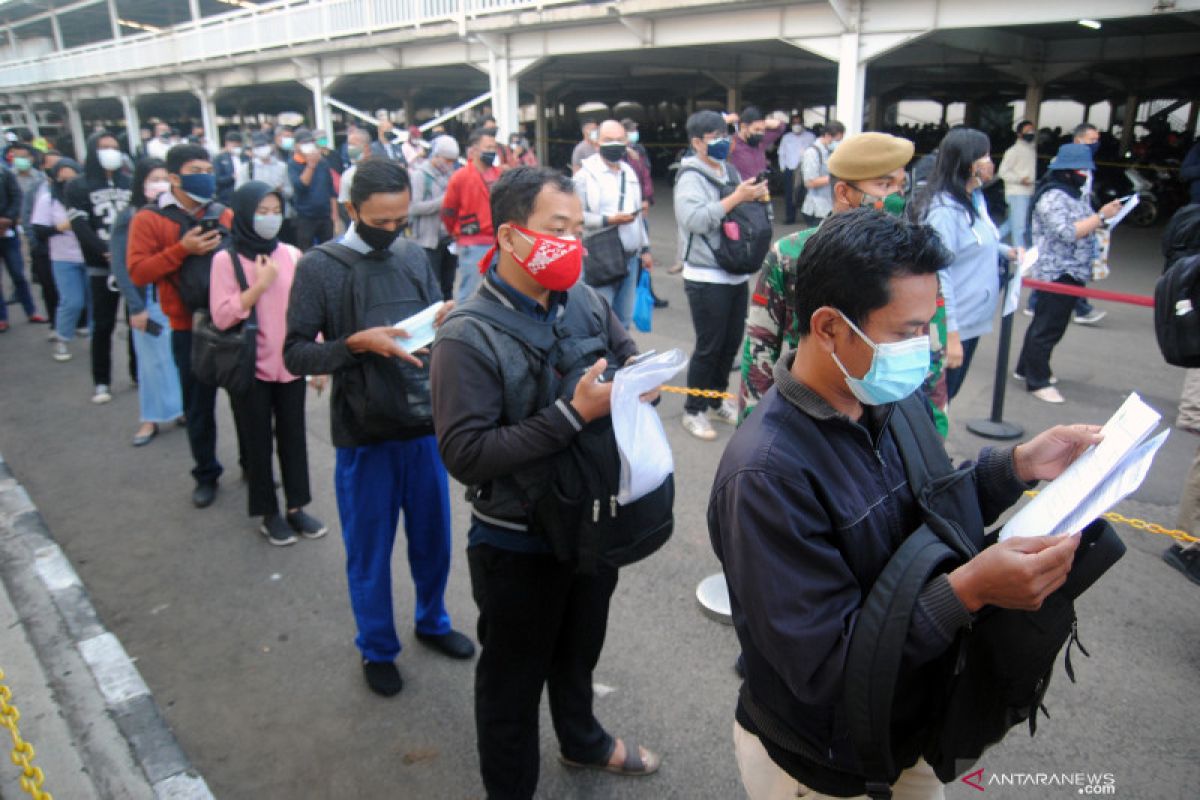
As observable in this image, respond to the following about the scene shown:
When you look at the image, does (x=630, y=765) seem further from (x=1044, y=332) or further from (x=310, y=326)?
(x=1044, y=332)

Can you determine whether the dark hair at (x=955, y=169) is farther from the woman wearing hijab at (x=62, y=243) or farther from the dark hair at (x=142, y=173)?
the woman wearing hijab at (x=62, y=243)

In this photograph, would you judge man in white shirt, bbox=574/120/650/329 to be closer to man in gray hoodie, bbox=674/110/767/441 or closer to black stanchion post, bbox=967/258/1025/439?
man in gray hoodie, bbox=674/110/767/441

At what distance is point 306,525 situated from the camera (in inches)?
178

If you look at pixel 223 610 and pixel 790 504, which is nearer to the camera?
pixel 790 504

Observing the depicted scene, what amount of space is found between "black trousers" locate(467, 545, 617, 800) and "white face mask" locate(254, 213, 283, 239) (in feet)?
7.77

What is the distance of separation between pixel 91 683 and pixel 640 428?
2.66m

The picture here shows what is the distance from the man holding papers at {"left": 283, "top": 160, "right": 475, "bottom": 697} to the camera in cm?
298

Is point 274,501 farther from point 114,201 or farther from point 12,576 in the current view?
point 114,201

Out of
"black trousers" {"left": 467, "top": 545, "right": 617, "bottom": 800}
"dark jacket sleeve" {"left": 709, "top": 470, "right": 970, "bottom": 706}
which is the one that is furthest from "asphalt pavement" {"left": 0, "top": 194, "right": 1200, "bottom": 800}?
"dark jacket sleeve" {"left": 709, "top": 470, "right": 970, "bottom": 706}

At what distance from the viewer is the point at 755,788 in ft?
6.01

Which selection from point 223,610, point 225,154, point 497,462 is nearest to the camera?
point 497,462

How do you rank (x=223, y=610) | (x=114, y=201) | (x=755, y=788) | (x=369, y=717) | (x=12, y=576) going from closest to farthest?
(x=755, y=788), (x=369, y=717), (x=223, y=610), (x=12, y=576), (x=114, y=201)

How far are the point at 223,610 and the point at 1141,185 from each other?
1780cm

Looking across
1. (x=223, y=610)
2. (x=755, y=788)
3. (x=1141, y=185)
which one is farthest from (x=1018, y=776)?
(x=1141, y=185)
